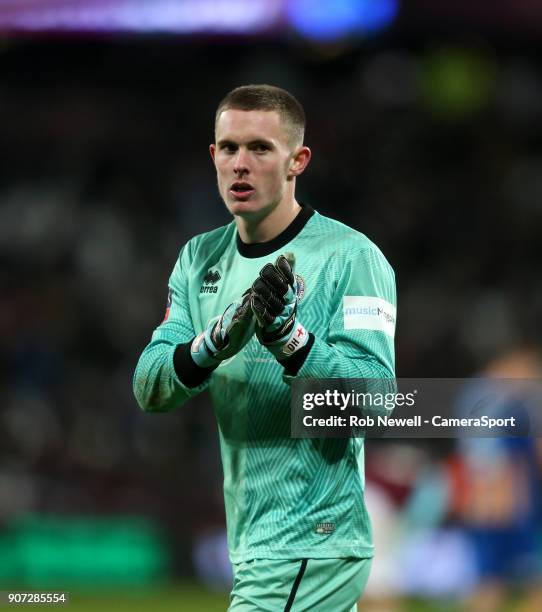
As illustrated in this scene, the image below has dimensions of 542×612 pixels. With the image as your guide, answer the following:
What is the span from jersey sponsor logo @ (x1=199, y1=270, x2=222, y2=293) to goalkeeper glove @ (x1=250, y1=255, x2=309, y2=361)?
568mm

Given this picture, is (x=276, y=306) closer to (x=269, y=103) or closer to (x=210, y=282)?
(x=210, y=282)

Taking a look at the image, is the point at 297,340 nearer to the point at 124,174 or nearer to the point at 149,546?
the point at 149,546

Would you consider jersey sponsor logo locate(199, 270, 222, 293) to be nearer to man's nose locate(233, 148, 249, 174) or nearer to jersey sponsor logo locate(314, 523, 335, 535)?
man's nose locate(233, 148, 249, 174)

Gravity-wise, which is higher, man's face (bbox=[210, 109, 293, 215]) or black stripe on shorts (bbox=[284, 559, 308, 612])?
man's face (bbox=[210, 109, 293, 215])

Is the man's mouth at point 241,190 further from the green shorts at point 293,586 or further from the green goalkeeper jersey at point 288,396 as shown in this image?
the green shorts at point 293,586

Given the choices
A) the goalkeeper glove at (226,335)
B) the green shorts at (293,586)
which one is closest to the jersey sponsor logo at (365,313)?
the goalkeeper glove at (226,335)

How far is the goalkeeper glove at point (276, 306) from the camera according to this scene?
11.1ft

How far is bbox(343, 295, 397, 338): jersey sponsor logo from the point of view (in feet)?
12.2

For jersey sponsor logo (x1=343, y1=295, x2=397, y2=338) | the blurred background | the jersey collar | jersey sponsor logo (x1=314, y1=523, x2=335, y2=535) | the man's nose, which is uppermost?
the blurred background

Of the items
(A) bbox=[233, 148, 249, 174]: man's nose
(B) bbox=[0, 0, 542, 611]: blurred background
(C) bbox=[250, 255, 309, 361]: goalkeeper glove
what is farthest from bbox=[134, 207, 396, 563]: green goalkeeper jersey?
(B) bbox=[0, 0, 542, 611]: blurred background

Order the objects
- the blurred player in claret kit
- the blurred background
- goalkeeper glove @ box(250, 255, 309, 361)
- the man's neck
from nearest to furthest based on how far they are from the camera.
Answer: goalkeeper glove @ box(250, 255, 309, 361) < the blurred player in claret kit < the man's neck < the blurred background

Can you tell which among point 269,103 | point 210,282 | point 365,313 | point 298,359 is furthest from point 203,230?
point 298,359

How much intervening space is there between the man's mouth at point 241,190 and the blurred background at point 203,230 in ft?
15.6

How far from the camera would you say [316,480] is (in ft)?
12.3
